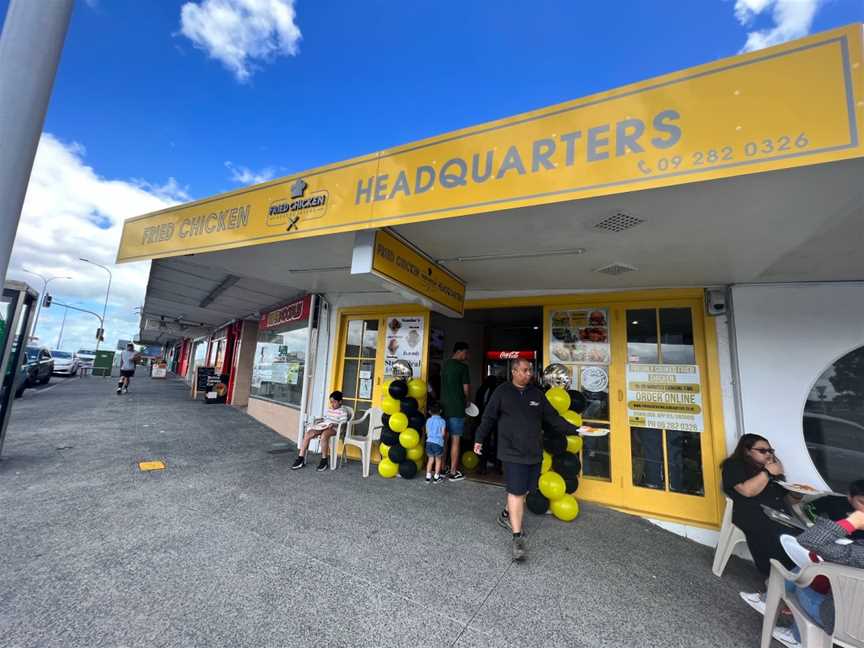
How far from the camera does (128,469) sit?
3.96 metres

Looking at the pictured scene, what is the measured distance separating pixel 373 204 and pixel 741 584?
382 centimetres

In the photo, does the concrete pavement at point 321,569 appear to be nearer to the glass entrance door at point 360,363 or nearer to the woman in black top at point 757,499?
the woman in black top at point 757,499

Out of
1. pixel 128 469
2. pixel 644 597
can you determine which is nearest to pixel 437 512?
pixel 644 597

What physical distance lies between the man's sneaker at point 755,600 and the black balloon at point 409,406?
3142 millimetres

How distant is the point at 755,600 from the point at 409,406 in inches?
127

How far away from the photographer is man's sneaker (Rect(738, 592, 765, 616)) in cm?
211

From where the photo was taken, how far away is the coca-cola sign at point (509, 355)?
6640 millimetres

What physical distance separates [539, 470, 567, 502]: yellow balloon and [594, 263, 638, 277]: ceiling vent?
202cm

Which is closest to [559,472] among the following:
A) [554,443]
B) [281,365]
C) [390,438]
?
[554,443]

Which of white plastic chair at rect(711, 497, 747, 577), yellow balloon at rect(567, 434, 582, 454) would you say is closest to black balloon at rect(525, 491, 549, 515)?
yellow balloon at rect(567, 434, 582, 454)

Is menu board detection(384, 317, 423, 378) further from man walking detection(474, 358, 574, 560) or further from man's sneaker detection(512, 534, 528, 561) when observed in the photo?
man's sneaker detection(512, 534, 528, 561)

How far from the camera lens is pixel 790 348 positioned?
3.14 m

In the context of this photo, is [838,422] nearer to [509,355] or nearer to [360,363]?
[509,355]

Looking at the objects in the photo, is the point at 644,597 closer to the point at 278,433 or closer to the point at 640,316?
the point at 640,316
